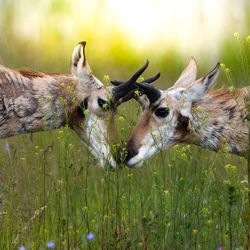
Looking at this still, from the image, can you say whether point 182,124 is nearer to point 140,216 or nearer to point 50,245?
point 140,216

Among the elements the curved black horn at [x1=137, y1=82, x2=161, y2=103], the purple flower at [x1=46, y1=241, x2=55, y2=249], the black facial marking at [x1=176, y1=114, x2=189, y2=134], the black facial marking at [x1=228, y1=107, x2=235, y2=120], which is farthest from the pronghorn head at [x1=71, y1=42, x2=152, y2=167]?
the purple flower at [x1=46, y1=241, x2=55, y2=249]

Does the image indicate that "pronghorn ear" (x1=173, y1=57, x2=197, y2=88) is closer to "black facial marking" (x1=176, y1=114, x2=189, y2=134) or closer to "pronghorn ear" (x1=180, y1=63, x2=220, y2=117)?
"pronghorn ear" (x1=180, y1=63, x2=220, y2=117)

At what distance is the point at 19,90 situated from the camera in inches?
357

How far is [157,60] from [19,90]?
13.7 feet

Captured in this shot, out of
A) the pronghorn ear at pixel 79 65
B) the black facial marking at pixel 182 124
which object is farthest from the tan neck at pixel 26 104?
the black facial marking at pixel 182 124

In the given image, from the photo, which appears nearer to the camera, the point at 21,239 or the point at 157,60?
the point at 21,239

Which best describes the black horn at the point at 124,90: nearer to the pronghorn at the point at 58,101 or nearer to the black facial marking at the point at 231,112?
the pronghorn at the point at 58,101

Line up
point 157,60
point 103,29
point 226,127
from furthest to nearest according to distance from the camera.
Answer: point 103,29 → point 157,60 → point 226,127

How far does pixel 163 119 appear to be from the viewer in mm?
9062

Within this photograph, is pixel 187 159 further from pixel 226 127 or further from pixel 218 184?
pixel 226 127

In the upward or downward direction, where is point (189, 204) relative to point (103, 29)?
upward

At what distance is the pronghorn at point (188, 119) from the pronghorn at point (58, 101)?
0.86ft

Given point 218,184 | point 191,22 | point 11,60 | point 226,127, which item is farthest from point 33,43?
point 218,184

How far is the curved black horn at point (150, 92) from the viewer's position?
8961 millimetres
